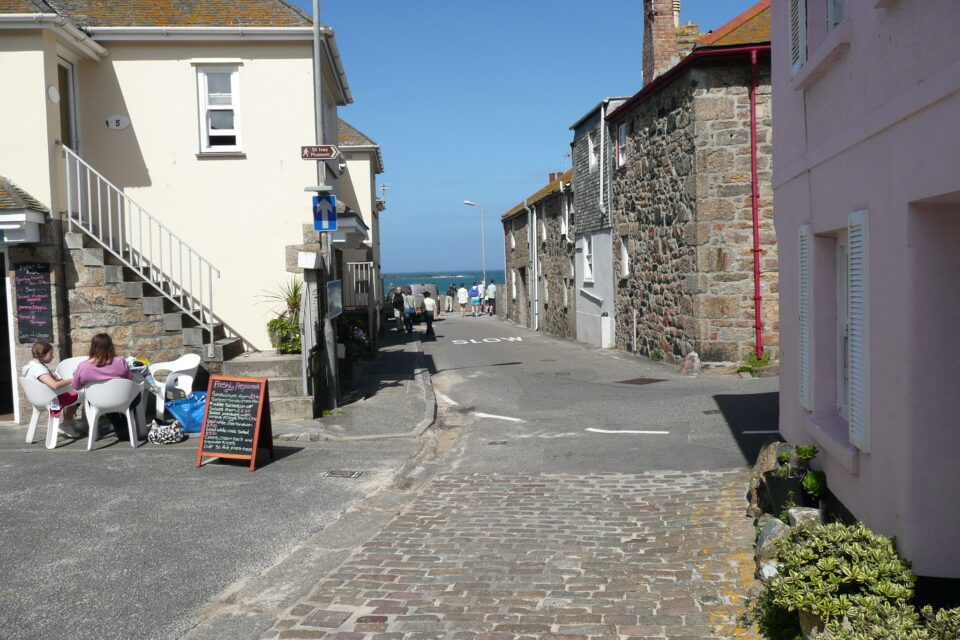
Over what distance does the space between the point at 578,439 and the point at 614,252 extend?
463 inches

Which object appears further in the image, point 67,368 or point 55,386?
point 67,368

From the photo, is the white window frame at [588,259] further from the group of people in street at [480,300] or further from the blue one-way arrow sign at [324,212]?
the group of people in street at [480,300]

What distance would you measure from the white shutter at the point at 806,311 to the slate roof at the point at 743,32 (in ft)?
32.5

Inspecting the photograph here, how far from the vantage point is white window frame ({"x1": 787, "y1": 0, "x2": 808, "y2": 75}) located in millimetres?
6562

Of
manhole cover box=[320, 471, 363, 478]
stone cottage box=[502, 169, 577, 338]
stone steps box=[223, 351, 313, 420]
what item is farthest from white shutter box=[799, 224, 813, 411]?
stone cottage box=[502, 169, 577, 338]

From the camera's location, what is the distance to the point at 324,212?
1223 cm

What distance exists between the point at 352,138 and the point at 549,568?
22824mm

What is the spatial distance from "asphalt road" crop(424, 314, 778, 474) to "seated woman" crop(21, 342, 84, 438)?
4.76 meters

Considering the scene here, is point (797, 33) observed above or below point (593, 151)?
below

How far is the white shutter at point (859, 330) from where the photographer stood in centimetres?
505

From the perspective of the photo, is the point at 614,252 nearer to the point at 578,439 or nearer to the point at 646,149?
the point at 646,149

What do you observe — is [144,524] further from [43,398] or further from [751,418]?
[751,418]

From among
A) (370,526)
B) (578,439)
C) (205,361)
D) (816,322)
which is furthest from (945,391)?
(205,361)

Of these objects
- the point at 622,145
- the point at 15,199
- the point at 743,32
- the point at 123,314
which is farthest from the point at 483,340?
the point at 15,199
